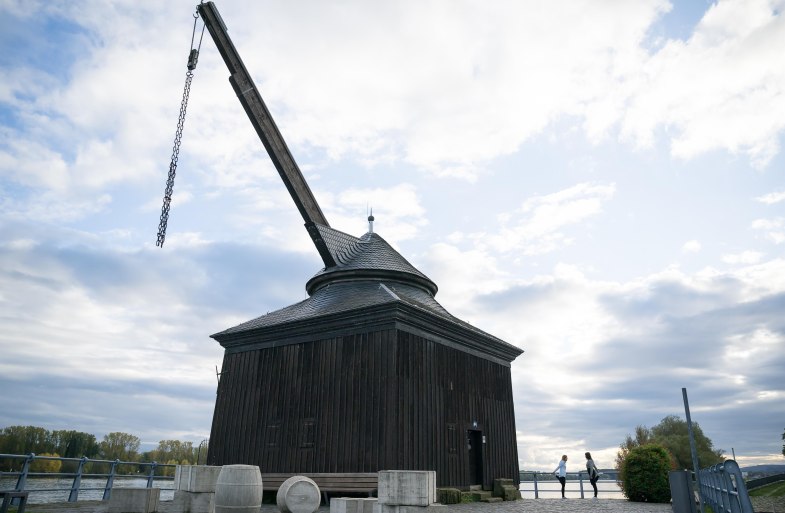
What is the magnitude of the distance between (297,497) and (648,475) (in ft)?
41.7

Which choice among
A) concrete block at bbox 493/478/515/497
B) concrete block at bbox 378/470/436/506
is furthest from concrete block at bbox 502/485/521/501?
concrete block at bbox 378/470/436/506

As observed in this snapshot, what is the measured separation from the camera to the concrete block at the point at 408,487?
33.5 ft

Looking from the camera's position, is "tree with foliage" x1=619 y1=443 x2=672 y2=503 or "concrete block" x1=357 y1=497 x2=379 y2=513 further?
"tree with foliage" x1=619 y1=443 x2=672 y2=503

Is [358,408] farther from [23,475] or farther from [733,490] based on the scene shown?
[733,490]

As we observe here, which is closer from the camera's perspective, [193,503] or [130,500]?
[130,500]

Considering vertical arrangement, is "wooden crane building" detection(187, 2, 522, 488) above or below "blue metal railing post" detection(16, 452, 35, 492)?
above

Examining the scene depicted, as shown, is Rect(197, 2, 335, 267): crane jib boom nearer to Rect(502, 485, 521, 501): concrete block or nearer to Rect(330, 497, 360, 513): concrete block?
Rect(502, 485, 521, 501): concrete block

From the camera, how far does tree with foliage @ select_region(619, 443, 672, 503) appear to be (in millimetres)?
18000

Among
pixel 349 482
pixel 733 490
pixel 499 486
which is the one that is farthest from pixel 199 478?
pixel 499 486

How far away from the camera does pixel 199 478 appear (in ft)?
41.1

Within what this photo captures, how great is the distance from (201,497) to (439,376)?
8.61 meters

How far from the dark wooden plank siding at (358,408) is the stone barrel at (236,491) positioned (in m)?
5.40

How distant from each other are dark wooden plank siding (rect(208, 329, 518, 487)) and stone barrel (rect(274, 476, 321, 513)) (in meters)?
4.21

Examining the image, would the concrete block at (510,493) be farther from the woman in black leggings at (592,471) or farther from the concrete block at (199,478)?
the concrete block at (199,478)
